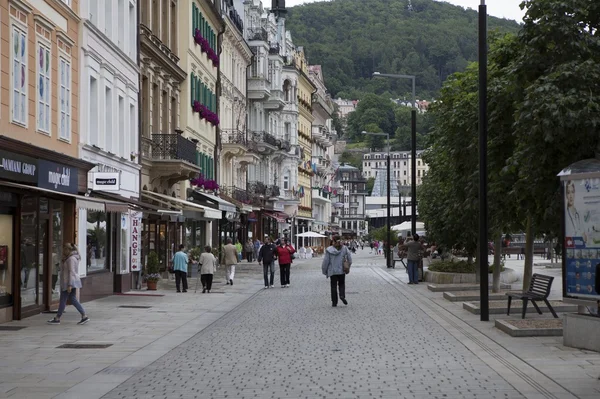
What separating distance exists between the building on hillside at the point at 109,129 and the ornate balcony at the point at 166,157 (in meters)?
3.22

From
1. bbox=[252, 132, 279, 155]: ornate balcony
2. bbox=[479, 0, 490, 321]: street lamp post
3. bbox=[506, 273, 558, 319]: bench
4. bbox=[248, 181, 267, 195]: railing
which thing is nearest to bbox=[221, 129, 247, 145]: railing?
bbox=[248, 181, 267, 195]: railing

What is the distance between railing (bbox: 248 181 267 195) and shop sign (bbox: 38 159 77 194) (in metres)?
49.1

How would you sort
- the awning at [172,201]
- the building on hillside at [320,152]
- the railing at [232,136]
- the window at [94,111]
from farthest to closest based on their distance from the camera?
the building on hillside at [320,152] < the railing at [232,136] < the awning at [172,201] < the window at [94,111]

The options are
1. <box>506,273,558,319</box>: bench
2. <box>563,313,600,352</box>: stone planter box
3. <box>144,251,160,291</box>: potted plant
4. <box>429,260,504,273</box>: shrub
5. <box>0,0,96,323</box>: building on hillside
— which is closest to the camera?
<box>563,313,600,352</box>: stone planter box

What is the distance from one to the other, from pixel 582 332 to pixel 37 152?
→ 11594mm

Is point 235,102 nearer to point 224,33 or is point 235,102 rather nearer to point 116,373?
point 224,33

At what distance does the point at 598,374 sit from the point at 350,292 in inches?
822

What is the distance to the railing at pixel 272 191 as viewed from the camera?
269 feet

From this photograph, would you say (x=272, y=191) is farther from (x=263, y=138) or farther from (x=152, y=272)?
(x=152, y=272)

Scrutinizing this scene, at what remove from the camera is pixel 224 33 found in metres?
62.4

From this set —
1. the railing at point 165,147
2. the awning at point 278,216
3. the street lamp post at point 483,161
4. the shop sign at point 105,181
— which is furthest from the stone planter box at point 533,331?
the awning at point 278,216

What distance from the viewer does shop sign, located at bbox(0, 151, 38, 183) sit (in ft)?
66.4

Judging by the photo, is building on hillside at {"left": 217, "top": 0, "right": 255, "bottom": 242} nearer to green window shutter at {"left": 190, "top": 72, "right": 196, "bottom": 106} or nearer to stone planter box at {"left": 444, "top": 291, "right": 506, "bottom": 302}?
green window shutter at {"left": 190, "top": 72, "right": 196, "bottom": 106}

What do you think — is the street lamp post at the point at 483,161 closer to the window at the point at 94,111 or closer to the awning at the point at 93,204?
the awning at the point at 93,204
